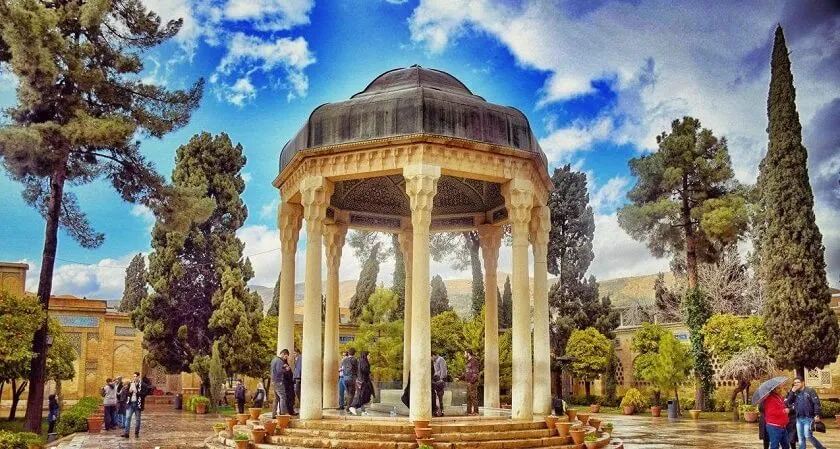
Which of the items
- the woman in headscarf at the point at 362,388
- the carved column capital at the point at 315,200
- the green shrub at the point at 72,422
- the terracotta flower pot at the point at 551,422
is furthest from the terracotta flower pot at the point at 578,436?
the green shrub at the point at 72,422

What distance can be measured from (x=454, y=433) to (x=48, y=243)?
12505mm

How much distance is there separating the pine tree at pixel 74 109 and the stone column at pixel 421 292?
914cm

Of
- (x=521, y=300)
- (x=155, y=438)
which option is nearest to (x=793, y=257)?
(x=521, y=300)

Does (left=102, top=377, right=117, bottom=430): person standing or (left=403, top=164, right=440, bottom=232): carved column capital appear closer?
(left=403, top=164, right=440, bottom=232): carved column capital

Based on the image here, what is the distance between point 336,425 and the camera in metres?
14.0

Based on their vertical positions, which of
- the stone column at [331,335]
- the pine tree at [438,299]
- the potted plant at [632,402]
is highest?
the pine tree at [438,299]

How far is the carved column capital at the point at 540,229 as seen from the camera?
1744 cm

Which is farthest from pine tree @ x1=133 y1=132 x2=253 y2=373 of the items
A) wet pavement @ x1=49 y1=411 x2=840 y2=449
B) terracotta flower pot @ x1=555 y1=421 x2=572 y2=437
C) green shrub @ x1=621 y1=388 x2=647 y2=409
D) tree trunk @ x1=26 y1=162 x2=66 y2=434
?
terracotta flower pot @ x1=555 y1=421 x2=572 y2=437

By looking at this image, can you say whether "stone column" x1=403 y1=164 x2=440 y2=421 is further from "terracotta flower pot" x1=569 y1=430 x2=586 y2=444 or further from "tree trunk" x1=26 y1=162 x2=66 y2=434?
"tree trunk" x1=26 y1=162 x2=66 y2=434

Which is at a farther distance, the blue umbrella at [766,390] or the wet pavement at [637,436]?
the wet pavement at [637,436]

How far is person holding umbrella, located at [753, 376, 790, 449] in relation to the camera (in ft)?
39.5

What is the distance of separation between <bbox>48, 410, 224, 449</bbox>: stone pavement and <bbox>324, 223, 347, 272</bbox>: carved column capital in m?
5.51

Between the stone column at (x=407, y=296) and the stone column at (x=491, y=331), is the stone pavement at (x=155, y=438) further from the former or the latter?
the stone column at (x=491, y=331)

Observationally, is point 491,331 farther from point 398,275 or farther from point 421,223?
point 398,275
